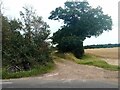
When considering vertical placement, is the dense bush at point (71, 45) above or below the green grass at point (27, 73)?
above

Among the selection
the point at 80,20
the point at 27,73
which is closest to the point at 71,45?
the point at 80,20

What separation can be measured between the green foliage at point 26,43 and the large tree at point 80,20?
27.5 ft

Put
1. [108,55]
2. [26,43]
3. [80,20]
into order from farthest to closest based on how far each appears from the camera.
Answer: [108,55]
[80,20]
[26,43]

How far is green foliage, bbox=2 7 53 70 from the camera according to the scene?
2309cm

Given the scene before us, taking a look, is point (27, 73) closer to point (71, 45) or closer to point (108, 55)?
point (71, 45)

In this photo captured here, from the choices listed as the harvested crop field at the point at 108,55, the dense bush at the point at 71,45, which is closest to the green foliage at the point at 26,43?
the dense bush at the point at 71,45

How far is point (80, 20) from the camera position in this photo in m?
38.8

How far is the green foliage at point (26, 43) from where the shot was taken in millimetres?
23092

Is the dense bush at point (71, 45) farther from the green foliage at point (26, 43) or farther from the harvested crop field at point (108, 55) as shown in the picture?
the green foliage at point (26, 43)

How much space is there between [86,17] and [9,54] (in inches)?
681

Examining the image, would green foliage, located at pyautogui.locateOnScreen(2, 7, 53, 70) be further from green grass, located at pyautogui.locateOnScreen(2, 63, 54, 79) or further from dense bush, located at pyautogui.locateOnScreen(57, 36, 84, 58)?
dense bush, located at pyautogui.locateOnScreen(57, 36, 84, 58)

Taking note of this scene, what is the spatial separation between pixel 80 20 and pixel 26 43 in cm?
1485

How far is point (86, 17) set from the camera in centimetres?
3894

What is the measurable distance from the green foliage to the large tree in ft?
27.5
